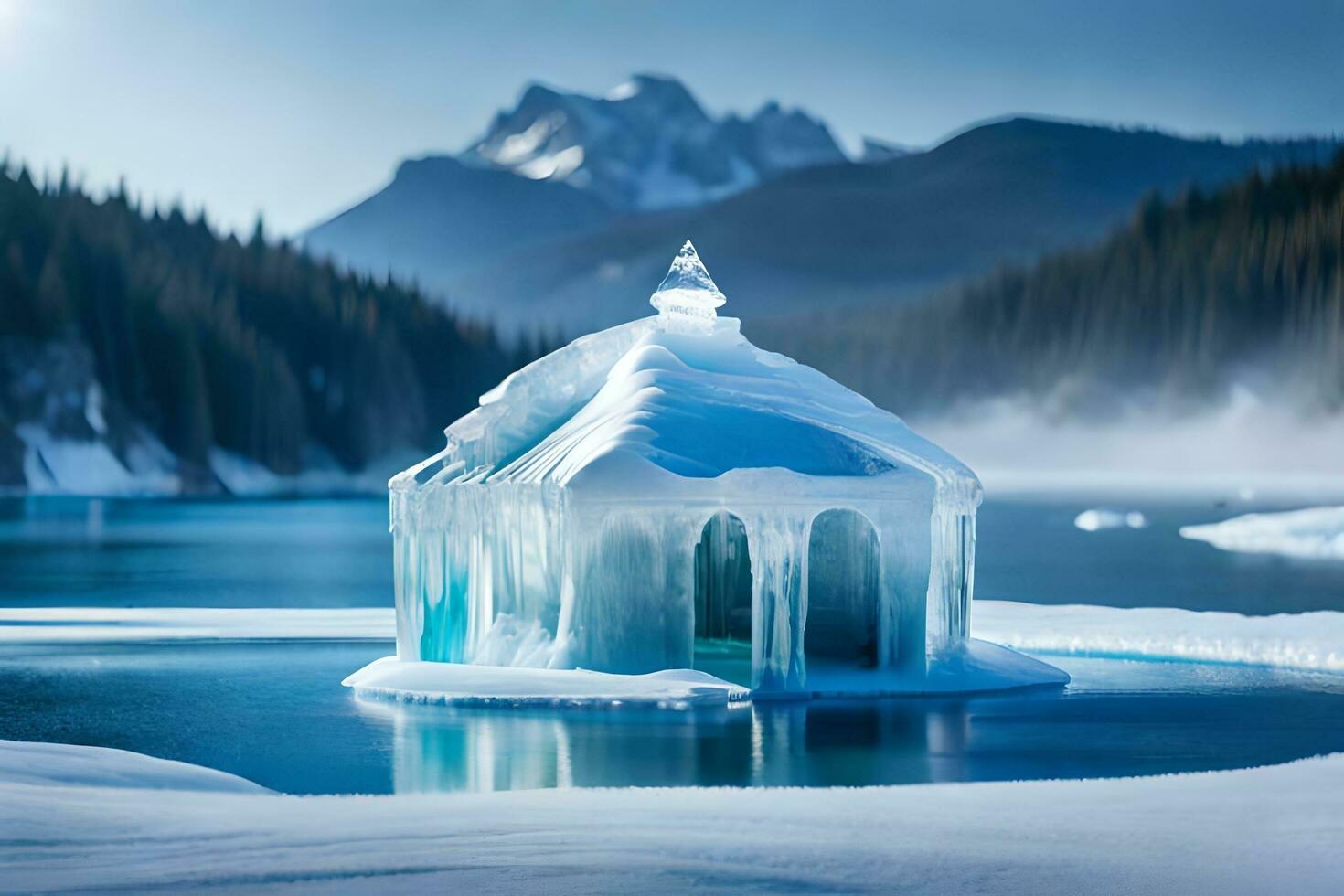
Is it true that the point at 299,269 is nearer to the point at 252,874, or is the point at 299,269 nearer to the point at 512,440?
the point at 512,440

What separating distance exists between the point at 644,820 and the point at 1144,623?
16.4m

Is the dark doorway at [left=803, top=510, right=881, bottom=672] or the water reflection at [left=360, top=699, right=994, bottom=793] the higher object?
the dark doorway at [left=803, top=510, right=881, bottom=672]

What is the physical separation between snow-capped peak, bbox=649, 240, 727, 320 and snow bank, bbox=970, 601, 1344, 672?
19.9 ft

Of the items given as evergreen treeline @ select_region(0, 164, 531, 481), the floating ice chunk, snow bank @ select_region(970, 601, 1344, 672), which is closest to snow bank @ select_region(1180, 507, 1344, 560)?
the floating ice chunk

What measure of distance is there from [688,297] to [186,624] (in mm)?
13705

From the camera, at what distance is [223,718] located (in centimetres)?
1862

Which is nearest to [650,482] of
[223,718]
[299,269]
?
[223,718]

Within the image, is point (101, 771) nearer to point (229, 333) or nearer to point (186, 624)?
point (186, 624)

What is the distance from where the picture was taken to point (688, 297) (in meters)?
22.4

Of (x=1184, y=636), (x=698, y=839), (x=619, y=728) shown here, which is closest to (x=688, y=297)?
(x=619, y=728)

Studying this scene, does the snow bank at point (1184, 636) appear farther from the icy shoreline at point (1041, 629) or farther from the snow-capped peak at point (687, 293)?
the snow-capped peak at point (687, 293)

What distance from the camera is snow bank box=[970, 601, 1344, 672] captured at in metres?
23.9

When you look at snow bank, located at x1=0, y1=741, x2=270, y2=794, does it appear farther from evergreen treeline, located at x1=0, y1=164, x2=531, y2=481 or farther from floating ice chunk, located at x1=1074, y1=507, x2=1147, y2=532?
evergreen treeline, located at x1=0, y1=164, x2=531, y2=481

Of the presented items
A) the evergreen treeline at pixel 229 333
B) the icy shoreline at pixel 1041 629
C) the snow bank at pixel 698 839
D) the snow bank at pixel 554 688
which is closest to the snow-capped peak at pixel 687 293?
the snow bank at pixel 554 688
